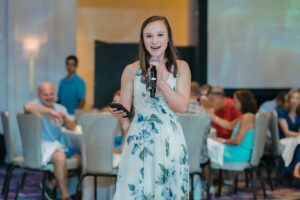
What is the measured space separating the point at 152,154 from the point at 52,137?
3.06 meters

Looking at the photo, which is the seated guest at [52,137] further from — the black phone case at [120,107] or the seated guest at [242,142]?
the black phone case at [120,107]

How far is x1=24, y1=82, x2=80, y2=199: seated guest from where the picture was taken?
215 inches

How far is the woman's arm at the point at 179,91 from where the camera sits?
2.59 metres

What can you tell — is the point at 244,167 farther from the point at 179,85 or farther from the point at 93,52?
the point at 93,52

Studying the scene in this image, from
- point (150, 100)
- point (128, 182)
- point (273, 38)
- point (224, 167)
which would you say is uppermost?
point (273, 38)

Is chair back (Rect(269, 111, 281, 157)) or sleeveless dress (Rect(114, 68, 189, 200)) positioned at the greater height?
sleeveless dress (Rect(114, 68, 189, 200))

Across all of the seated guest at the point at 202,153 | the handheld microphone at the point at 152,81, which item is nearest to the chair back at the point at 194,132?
the seated guest at the point at 202,153

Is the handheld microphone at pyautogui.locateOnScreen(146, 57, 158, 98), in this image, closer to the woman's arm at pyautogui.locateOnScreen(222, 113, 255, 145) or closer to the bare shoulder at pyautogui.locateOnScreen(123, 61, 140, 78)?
the bare shoulder at pyautogui.locateOnScreen(123, 61, 140, 78)

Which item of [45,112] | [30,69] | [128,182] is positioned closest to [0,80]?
[30,69]

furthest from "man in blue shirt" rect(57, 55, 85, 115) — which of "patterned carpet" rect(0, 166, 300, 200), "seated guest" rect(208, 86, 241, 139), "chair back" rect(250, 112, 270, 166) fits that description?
"chair back" rect(250, 112, 270, 166)

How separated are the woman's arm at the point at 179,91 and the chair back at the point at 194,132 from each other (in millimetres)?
2201

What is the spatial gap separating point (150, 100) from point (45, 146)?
116 inches

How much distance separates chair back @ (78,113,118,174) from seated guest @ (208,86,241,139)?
2.09 metres

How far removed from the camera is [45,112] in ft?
18.5
